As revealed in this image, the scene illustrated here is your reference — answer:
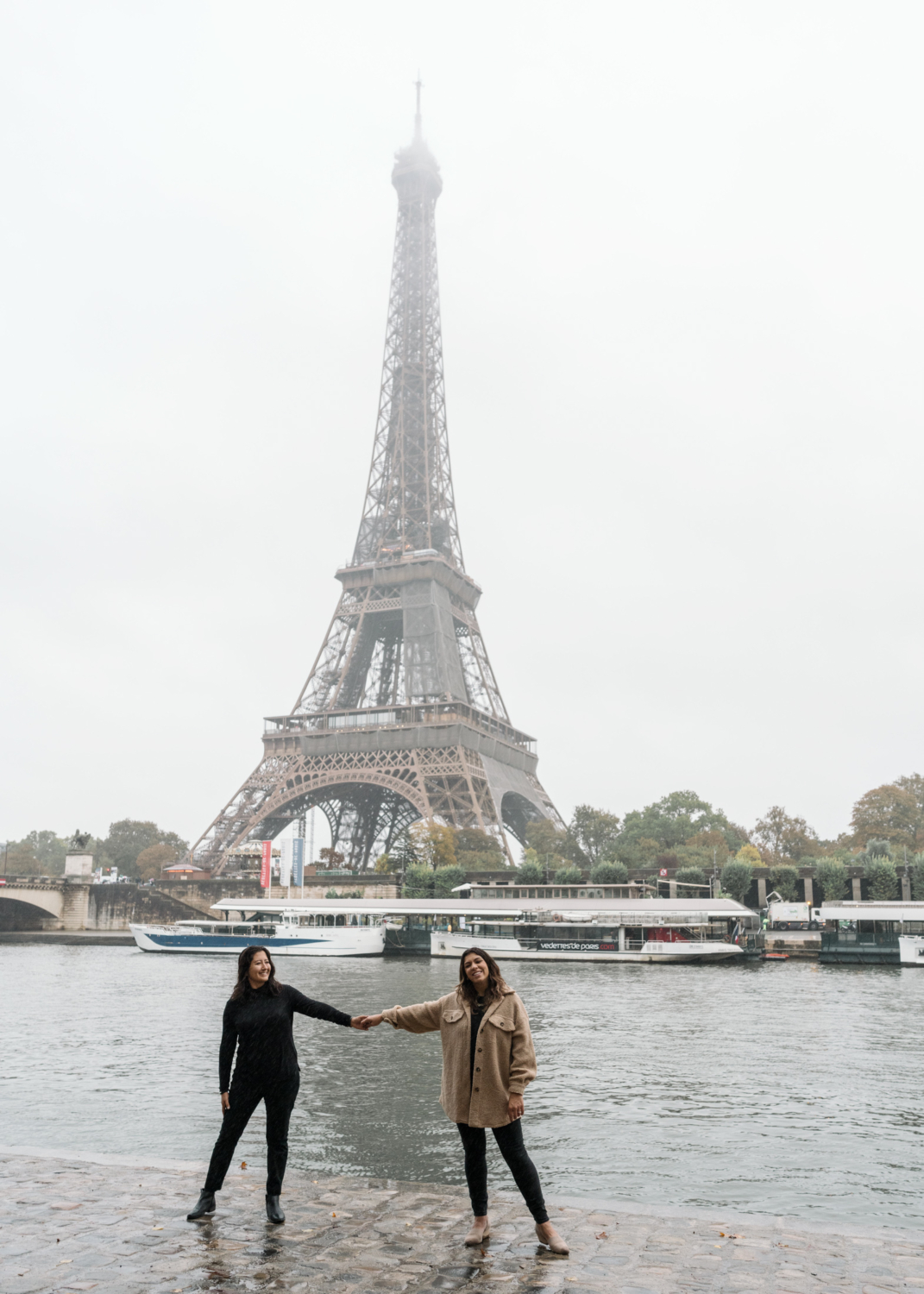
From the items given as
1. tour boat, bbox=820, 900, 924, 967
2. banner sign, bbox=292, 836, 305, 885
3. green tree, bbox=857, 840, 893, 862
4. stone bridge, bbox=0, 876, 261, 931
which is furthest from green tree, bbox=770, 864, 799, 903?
stone bridge, bbox=0, 876, 261, 931

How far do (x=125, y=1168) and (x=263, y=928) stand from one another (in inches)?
2205

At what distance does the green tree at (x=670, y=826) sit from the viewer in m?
95.3

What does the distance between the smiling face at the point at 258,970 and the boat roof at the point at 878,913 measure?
56044 mm

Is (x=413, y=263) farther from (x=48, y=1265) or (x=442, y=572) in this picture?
(x=48, y=1265)

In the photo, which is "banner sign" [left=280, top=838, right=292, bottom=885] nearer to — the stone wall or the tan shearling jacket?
the stone wall

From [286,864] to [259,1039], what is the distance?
8494 centimetres

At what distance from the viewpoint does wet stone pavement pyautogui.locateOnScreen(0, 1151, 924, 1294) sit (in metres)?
7.05

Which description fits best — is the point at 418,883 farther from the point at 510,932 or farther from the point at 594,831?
the point at 594,831

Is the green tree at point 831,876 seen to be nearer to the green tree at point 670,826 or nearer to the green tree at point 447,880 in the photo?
the green tree at point 670,826

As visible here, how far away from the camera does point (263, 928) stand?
2530 inches

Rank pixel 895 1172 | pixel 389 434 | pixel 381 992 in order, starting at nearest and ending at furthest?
pixel 895 1172
pixel 381 992
pixel 389 434

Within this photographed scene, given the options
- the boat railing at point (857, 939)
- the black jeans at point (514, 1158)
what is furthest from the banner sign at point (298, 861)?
the black jeans at point (514, 1158)

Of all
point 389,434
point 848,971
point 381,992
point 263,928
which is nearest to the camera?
point 381,992

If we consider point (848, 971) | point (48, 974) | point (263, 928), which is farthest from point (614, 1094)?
point (263, 928)
